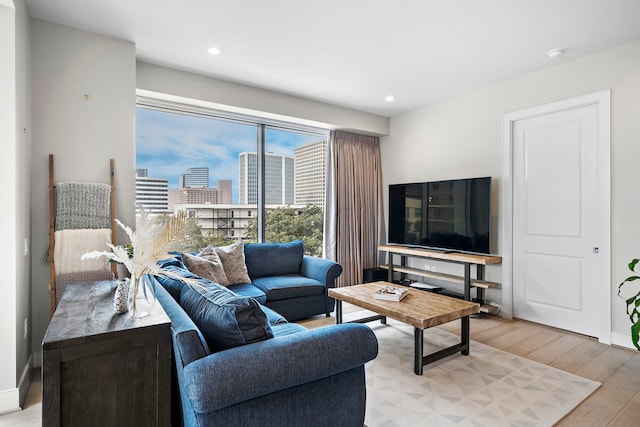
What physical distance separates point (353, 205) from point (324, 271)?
1.63 m

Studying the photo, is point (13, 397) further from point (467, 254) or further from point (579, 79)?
point (579, 79)

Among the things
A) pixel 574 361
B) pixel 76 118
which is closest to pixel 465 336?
pixel 574 361

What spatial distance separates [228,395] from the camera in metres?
1.27

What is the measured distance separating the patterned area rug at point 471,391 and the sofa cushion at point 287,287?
1.06 meters

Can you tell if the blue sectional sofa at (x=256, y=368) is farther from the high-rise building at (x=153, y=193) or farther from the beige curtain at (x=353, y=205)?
the beige curtain at (x=353, y=205)

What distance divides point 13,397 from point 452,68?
15.1ft

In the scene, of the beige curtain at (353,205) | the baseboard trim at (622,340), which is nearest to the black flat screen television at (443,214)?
the beige curtain at (353,205)

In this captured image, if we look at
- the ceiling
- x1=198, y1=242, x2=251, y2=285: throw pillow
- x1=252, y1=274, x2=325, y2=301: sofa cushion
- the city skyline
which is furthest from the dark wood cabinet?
the city skyline

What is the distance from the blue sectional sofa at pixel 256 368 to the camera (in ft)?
4.24

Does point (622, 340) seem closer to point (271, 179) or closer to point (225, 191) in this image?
point (271, 179)

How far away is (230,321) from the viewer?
4.87 ft

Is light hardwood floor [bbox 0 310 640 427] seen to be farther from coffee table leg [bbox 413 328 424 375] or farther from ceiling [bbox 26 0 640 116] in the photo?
ceiling [bbox 26 0 640 116]

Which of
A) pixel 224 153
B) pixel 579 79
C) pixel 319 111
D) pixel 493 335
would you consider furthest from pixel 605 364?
pixel 224 153

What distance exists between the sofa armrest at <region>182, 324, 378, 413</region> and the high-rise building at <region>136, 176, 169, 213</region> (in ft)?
9.56
